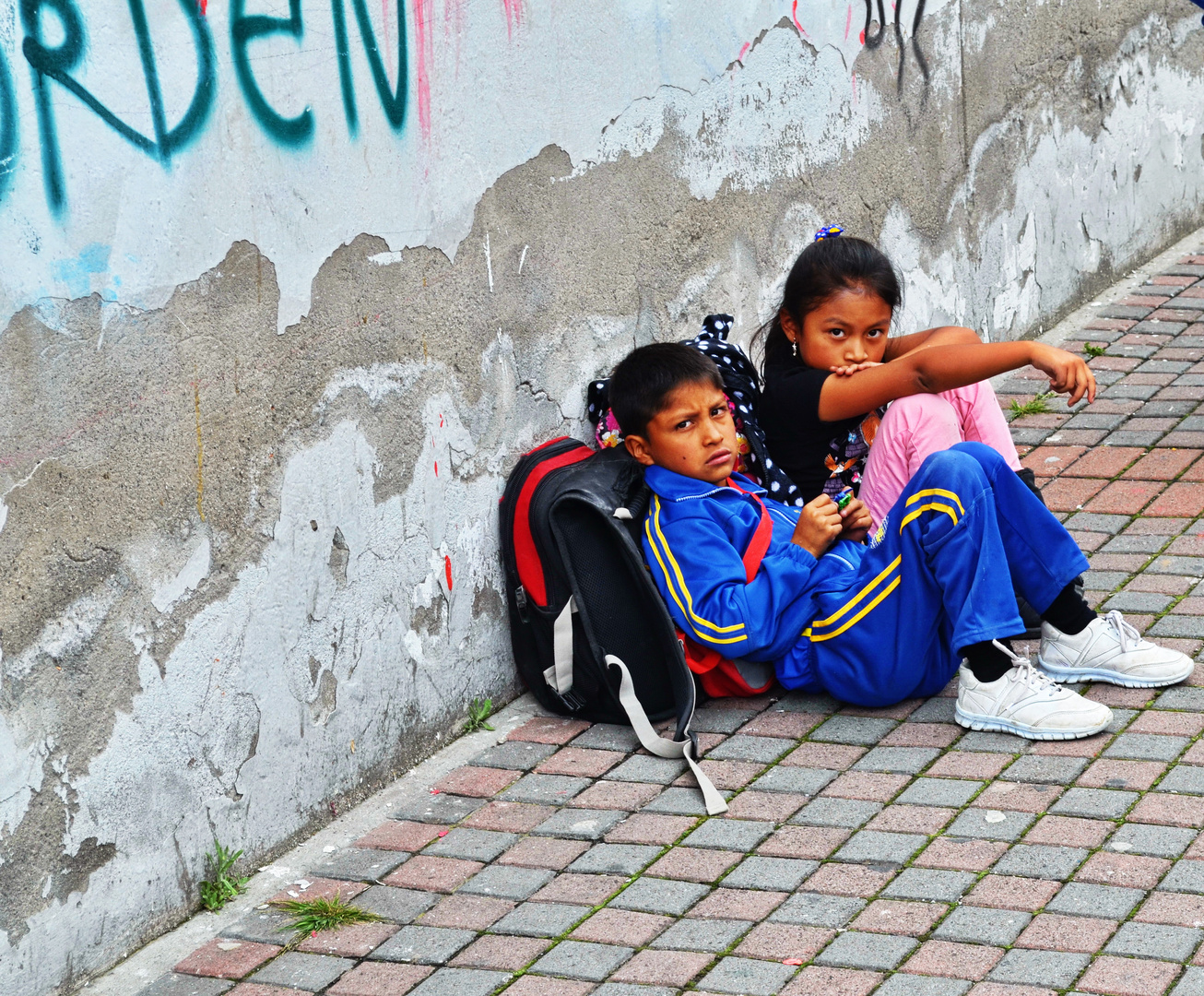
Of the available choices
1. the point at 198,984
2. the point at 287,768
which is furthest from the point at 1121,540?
the point at 198,984

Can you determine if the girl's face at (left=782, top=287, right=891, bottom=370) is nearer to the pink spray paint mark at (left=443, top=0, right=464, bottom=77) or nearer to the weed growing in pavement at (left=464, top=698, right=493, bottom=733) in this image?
the pink spray paint mark at (left=443, top=0, right=464, bottom=77)

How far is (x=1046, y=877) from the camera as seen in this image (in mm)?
2863

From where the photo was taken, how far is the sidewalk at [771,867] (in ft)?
8.82

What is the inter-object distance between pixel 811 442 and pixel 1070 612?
0.84 metres

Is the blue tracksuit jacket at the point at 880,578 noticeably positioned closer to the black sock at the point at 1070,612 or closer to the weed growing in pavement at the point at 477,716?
the black sock at the point at 1070,612

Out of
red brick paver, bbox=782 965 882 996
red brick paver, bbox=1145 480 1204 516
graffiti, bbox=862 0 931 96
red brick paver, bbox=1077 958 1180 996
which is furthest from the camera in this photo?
graffiti, bbox=862 0 931 96

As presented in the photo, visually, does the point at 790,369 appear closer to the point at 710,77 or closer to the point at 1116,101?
the point at 710,77

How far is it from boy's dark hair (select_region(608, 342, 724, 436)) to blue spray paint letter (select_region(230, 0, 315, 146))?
0.98m

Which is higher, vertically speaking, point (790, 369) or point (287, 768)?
point (790, 369)

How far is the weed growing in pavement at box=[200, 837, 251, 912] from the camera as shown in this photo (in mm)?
3131

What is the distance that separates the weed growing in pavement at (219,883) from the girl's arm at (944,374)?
1814 mm

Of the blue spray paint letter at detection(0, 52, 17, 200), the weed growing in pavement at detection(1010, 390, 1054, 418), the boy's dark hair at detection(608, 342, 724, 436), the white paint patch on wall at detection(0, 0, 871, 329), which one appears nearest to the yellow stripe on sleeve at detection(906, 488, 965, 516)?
the boy's dark hair at detection(608, 342, 724, 436)

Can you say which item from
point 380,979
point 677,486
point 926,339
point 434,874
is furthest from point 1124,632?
point 380,979

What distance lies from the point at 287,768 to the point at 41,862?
0.63m
